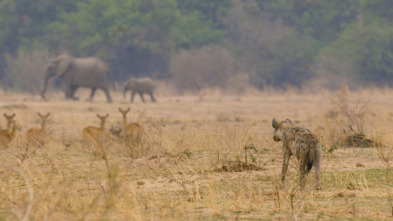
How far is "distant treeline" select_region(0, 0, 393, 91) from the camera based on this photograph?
42.2 metres

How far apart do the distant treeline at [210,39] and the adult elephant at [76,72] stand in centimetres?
651

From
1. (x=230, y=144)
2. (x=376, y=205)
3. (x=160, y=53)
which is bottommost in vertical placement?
(x=376, y=205)

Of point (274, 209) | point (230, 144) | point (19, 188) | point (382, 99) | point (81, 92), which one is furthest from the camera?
point (81, 92)

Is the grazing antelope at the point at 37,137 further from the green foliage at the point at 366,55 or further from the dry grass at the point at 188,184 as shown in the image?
the green foliage at the point at 366,55

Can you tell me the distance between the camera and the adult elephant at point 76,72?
33969mm

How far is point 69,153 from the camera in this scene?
1134cm

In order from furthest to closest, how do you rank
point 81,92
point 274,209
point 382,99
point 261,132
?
1. point 81,92
2. point 382,99
3. point 261,132
4. point 274,209

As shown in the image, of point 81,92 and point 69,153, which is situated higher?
point 81,92

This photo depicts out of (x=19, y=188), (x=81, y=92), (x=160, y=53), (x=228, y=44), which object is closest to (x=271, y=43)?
(x=228, y=44)

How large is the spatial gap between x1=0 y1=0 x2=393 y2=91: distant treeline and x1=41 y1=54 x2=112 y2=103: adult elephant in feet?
21.3

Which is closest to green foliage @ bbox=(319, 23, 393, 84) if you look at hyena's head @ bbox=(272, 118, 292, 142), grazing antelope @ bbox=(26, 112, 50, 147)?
grazing antelope @ bbox=(26, 112, 50, 147)

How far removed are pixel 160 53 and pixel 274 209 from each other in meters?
41.2

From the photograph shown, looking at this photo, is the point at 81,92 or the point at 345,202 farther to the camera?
the point at 81,92

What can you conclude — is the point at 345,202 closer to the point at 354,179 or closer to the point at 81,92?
the point at 354,179
